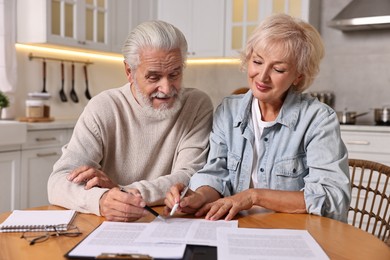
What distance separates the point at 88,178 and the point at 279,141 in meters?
0.63

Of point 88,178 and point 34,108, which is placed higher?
point 34,108

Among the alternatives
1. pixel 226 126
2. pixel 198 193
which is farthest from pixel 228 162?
pixel 198 193

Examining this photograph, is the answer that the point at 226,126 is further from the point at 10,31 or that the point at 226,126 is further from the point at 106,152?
the point at 10,31

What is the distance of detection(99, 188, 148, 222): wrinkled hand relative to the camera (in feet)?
4.21

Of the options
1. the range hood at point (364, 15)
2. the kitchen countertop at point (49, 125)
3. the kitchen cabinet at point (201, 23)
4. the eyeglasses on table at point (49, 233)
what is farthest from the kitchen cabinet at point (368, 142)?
the eyeglasses on table at point (49, 233)

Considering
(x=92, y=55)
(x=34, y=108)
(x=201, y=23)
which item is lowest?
(x=34, y=108)

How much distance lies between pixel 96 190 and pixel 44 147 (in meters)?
2.18

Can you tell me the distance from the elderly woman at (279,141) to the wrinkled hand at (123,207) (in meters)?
0.13

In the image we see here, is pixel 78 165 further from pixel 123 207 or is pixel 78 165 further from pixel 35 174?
pixel 35 174

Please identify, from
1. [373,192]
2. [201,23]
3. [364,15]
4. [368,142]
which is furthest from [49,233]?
[201,23]

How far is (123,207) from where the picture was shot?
1.28 meters

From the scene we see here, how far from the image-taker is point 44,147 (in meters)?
3.42

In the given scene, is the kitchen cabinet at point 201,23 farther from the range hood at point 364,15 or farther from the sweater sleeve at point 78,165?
the sweater sleeve at point 78,165

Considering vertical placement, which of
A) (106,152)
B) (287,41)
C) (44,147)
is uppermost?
(287,41)
